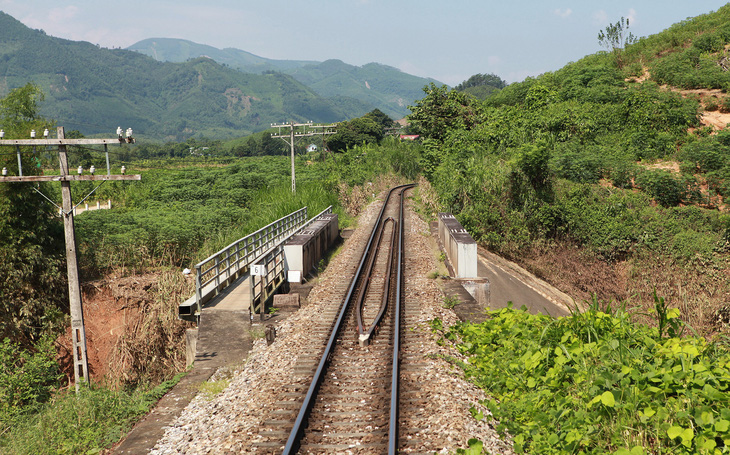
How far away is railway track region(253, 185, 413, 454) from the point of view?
6428mm

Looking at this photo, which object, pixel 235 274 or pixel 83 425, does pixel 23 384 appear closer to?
pixel 83 425

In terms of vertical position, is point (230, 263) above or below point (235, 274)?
above

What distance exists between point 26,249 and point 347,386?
1403 centimetres

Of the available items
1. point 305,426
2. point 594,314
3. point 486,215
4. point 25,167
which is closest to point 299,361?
point 305,426

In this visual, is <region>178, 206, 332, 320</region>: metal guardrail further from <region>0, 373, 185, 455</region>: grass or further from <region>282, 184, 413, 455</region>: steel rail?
<region>0, 373, 185, 455</region>: grass

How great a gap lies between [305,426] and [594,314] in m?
4.60

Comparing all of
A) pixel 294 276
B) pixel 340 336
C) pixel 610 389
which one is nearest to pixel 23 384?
pixel 294 276

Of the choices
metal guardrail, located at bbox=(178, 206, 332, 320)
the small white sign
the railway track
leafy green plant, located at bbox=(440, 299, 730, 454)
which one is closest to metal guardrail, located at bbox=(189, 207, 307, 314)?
metal guardrail, located at bbox=(178, 206, 332, 320)

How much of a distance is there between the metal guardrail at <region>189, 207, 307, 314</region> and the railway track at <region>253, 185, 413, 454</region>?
3049 millimetres

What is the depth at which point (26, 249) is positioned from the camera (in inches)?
653

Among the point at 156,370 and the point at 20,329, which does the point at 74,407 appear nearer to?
the point at 156,370

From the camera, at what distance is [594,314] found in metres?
7.55

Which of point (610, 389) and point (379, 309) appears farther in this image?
point (379, 309)

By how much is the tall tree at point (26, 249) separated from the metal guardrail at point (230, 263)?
517cm
